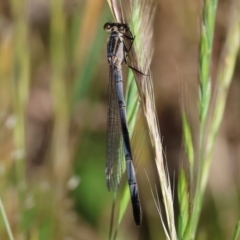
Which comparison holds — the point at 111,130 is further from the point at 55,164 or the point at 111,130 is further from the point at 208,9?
the point at 208,9

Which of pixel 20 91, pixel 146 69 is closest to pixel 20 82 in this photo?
pixel 20 91

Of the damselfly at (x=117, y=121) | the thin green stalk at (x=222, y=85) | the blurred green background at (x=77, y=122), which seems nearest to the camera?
the thin green stalk at (x=222, y=85)

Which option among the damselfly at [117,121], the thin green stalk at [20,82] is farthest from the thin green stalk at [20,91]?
the damselfly at [117,121]

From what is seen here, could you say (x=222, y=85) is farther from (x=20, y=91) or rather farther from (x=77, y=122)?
(x=77, y=122)

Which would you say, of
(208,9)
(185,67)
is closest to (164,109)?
(185,67)

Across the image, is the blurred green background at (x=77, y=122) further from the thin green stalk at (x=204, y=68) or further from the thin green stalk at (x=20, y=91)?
the thin green stalk at (x=204, y=68)

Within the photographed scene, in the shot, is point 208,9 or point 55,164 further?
point 55,164

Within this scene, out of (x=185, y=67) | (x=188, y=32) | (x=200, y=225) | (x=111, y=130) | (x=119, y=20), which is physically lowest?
(x=200, y=225)
